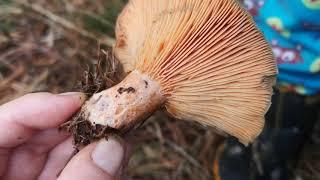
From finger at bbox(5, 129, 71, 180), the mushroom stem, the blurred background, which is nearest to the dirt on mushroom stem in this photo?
the mushroom stem

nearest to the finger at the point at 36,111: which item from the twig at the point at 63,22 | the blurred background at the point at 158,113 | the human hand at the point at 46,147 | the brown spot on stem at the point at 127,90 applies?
the human hand at the point at 46,147

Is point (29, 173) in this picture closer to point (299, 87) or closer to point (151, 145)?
point (151, 145)

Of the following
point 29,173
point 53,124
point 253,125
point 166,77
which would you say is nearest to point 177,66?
point 166,77

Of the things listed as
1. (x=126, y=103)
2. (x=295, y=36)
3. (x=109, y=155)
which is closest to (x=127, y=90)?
(x=126, y=103)

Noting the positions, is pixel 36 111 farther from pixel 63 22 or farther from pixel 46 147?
pixel 63 22

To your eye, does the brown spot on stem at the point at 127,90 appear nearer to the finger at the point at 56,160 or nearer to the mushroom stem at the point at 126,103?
the mushroom stem at the point at 126,103

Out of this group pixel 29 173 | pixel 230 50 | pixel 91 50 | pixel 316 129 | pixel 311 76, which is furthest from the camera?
pixel 91 50
